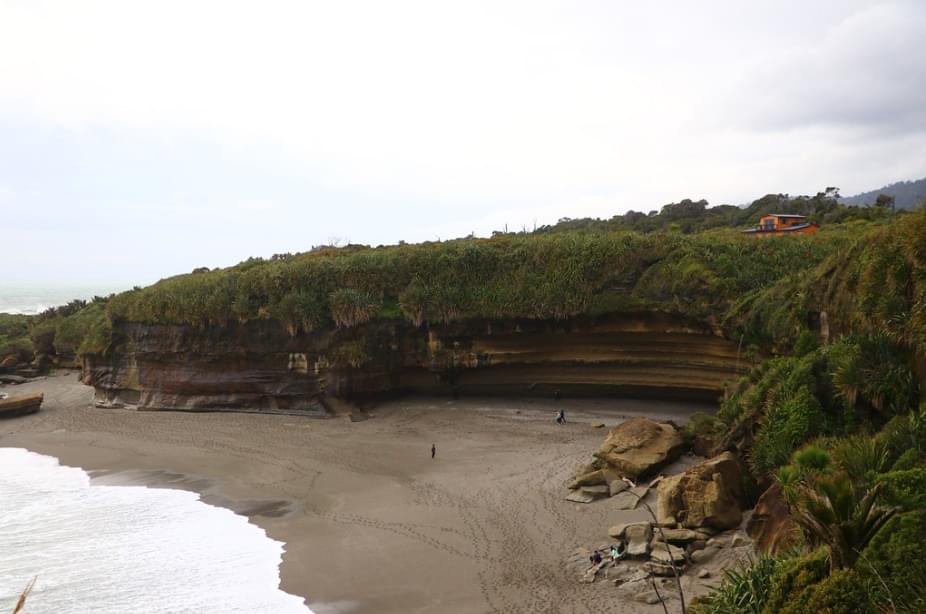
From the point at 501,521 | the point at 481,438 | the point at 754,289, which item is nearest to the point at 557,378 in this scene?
the point at 481,438

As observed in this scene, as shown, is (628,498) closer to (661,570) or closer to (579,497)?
(579,497)

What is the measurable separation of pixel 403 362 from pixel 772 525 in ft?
63.0

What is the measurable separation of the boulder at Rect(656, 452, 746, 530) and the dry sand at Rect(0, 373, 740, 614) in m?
1.81

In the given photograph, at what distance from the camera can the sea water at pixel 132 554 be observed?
12547 millimetres

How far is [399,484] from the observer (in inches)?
741

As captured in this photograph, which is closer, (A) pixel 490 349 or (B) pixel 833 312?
(B) pixel 833 312

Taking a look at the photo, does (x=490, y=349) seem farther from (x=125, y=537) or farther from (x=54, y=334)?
(x=54, y=334)

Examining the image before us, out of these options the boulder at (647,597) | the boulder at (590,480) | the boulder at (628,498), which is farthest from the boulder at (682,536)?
the boulder at (590,480)

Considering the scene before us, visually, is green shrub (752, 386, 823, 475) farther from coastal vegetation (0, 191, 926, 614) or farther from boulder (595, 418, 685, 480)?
boulder (595, 418, 685, 480)

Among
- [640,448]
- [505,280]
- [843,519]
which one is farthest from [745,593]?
[505,280]

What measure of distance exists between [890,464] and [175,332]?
30.2 metres

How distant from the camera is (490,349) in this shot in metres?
26.8

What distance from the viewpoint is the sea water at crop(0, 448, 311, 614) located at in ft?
41.2

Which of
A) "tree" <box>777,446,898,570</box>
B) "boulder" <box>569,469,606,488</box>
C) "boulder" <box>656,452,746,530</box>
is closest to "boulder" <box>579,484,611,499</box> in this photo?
"boulder" <box>569,469,606,488</box>
